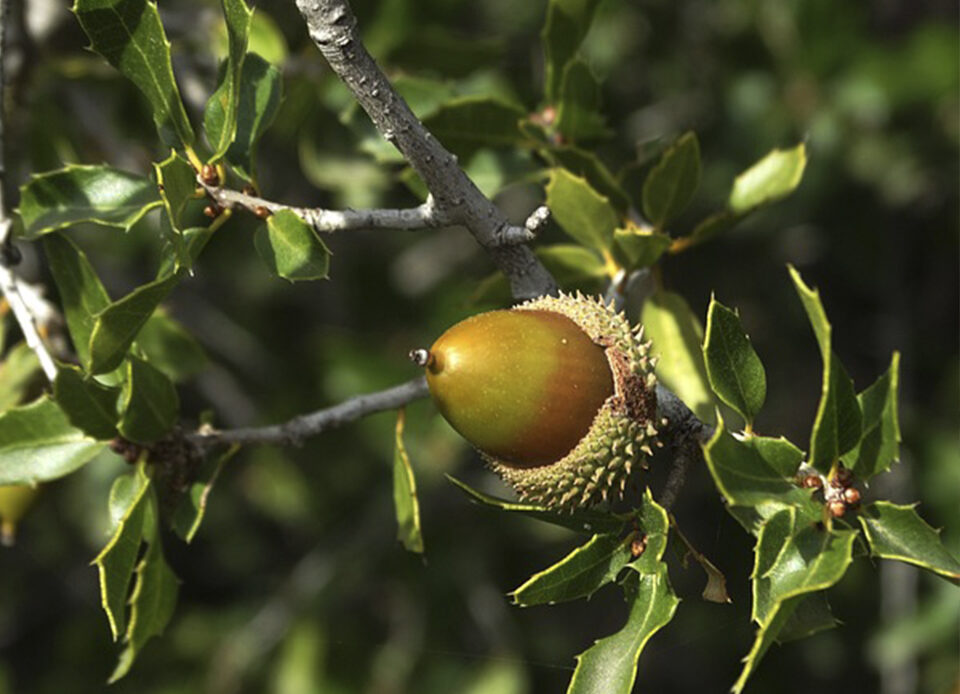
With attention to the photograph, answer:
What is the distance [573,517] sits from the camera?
1.28 meters

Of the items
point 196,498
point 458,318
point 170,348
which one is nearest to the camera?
point 196,498

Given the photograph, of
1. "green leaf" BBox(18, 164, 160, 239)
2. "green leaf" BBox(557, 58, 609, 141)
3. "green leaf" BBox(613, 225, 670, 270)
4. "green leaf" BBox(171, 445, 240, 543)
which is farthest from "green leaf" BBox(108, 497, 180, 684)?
"green leaf" BBox(557, 58, 609, 141)

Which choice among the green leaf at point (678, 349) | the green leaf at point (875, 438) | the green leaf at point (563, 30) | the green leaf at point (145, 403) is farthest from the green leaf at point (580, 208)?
the green leaf at point (145, 403)

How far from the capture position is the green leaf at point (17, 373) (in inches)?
66.9

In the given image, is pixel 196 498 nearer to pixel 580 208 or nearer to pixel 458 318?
pixel 580 208

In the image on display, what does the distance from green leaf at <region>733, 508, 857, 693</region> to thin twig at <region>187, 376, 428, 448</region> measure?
57 centimetres

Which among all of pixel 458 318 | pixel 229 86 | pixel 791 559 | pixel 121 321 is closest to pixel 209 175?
pixel 229 86

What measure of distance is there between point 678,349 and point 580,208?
248mm

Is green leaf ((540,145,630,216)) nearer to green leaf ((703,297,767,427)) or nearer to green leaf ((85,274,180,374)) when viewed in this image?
green leaf ((703,297,767,427))

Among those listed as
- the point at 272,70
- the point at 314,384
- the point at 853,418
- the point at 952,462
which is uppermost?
the point at 272,70

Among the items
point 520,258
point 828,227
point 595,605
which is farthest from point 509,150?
point 595,605

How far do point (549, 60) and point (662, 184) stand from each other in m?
0.27

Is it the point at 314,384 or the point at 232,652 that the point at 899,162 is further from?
the point at 232,652

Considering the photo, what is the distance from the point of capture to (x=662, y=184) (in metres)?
1.73
